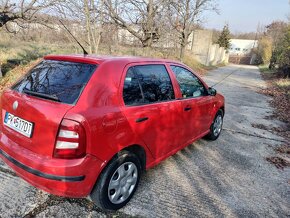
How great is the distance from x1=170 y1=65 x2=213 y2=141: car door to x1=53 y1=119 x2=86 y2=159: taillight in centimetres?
179

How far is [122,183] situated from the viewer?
2.77 m

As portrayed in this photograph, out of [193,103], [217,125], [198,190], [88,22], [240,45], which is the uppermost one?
[240,45]

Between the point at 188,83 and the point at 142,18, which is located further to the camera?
the point at 142,18

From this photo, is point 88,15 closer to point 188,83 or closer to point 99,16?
point 99,16

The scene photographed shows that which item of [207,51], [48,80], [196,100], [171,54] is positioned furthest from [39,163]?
[207,51]

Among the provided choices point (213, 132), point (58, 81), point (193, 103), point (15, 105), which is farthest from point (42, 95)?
point (213, 132)

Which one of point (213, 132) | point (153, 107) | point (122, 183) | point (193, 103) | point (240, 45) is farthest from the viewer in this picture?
point (240, 45)

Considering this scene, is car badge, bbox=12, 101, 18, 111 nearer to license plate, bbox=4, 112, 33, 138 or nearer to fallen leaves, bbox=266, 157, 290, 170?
license plate, bbox=4, 112, 33, 138

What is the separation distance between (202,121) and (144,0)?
30.5ft

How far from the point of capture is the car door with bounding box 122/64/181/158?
2.72 metres

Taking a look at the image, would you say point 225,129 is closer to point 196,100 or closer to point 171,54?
point 196,100

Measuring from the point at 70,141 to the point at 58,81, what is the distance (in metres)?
0.72

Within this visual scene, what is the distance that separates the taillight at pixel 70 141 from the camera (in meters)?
2.17

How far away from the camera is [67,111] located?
2.20 meters
